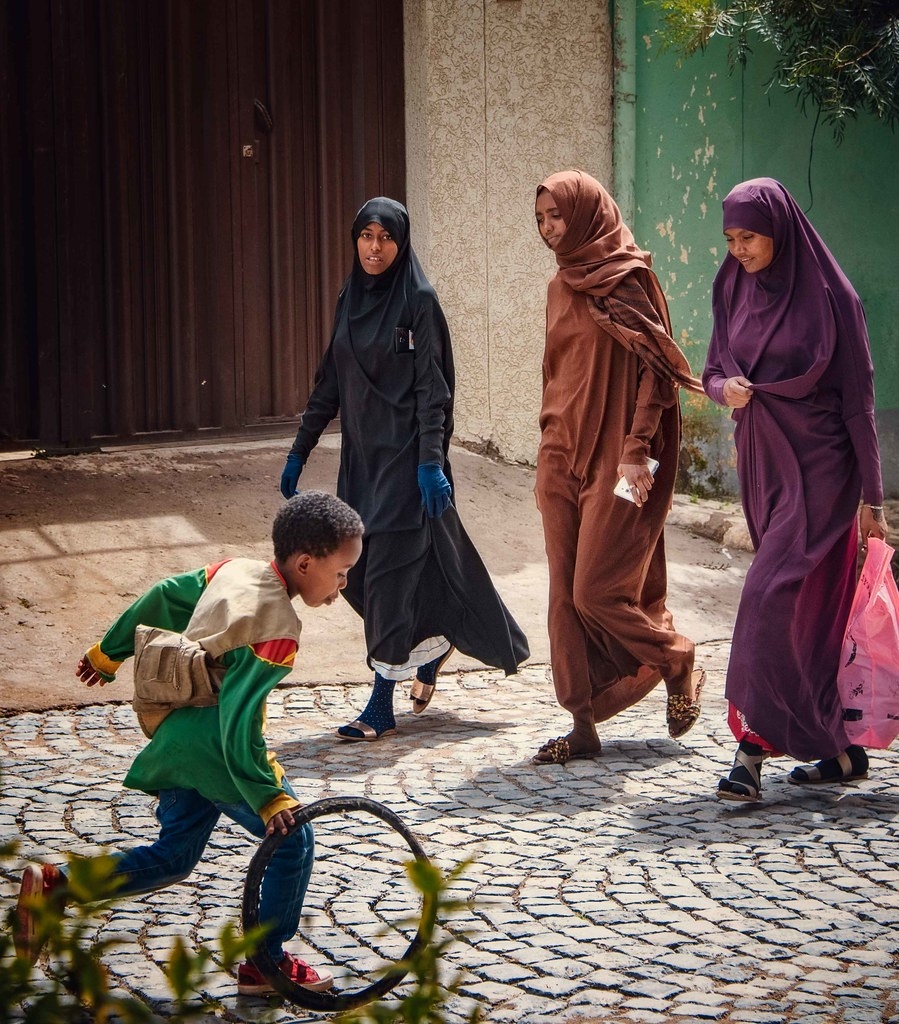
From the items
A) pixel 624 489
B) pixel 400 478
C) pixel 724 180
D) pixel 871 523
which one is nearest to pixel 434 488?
pixel 400 478

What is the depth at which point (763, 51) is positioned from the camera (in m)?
9.05

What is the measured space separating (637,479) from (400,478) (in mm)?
1028

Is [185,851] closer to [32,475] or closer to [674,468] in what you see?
[674,468]

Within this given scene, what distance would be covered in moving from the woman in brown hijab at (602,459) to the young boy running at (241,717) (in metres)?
2.00

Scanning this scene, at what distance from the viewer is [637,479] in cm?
487

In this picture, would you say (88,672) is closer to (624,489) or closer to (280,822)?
(280,822)

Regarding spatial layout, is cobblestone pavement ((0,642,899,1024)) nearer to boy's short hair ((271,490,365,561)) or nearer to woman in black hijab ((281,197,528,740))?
woman in black hijab ((281,197,528,740))

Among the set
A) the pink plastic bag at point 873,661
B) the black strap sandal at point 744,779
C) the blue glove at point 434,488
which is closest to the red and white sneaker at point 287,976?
the black strap sandal at point 744,779

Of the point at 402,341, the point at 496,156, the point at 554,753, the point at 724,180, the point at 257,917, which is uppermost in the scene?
the point at 496,156

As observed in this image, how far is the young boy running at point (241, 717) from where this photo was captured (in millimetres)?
2857

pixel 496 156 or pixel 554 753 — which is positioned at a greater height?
pixel 496 156

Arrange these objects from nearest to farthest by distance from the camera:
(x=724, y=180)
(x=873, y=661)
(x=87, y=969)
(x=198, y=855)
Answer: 1. (x=87, y=969)
2. (x=198, y=855)
3. (x=873, y=661)
4. (x=724, y=180)

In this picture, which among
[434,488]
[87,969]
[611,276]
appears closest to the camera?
[87,969]

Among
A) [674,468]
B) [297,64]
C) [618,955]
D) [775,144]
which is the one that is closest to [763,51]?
[775,144]
